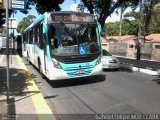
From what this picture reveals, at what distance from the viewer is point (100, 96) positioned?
11.0 metres

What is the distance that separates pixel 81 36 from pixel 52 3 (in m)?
23.8

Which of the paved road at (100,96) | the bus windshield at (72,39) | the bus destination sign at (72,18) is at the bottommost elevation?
the paved road at (100,96)

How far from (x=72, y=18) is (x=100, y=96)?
13.4ft

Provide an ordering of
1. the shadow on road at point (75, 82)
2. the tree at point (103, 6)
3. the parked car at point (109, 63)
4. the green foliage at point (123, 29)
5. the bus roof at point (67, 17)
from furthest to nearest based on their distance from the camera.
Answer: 1. the green foliage at point (123, 29)
2. the tree at point (103, 6)
3. the parked car at point (109, 63)
4. the shadow on road at point (75, 82)
5. the bus roof at point (67, 17)

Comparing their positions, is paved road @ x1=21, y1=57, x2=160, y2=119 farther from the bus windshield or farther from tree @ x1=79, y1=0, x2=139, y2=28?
tree @ x1=79, y1=0, x2=139, y2=28

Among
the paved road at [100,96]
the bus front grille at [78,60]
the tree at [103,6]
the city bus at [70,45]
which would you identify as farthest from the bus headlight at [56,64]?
the tree at [103,6]

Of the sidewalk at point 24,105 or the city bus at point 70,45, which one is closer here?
the sidewalk at point 24,105

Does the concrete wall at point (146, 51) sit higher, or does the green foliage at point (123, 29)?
the green foliage at point (123, 29)

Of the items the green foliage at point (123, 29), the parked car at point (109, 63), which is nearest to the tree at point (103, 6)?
the parked car at point (109, 63)

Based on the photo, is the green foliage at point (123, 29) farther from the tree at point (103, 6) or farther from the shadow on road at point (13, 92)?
the shadow on road at point (13, 92)

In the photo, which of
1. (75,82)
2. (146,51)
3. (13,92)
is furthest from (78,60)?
(146,51)

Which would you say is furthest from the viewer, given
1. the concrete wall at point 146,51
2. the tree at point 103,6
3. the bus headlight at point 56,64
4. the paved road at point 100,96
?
the concrete wall at point 146,51

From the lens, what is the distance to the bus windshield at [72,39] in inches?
521

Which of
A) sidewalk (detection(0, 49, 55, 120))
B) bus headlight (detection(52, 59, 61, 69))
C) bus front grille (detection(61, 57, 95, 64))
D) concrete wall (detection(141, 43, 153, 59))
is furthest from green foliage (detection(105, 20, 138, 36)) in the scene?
sidewalk (detection(0, 49, 55, 120))
